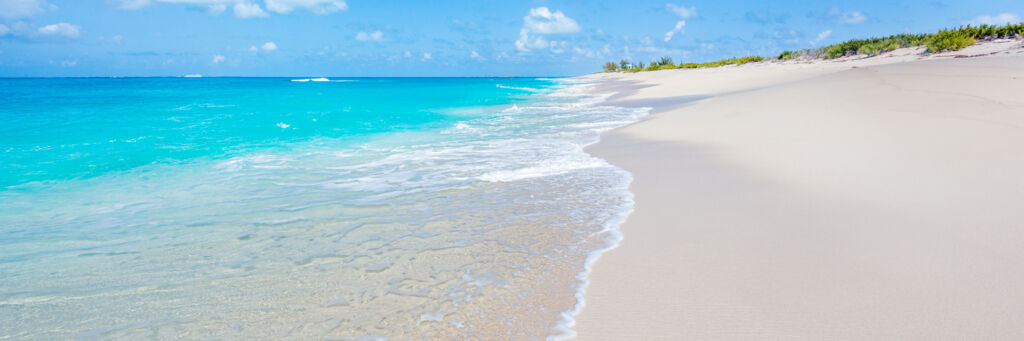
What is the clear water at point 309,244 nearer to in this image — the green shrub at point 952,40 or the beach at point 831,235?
the beach at point 831,235

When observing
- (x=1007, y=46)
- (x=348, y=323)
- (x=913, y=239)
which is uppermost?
(x=1007, y=46)

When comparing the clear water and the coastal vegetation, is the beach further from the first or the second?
the coastal vegetation

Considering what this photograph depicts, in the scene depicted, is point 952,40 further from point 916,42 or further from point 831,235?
point 831,235

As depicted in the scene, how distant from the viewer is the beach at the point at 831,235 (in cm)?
224

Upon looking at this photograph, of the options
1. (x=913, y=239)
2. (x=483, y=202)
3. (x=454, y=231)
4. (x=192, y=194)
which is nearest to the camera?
(x=913, y=239)

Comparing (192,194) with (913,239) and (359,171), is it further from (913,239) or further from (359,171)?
(913,239)

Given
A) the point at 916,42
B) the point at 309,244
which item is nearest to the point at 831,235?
the point at 309,244

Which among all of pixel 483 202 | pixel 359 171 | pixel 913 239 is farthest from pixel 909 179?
pixel 359 171

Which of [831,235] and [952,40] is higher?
[952,40]

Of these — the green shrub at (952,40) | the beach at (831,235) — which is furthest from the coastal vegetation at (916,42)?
the beach at (831,235)

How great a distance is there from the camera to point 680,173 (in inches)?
214

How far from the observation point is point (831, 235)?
323 centimetres

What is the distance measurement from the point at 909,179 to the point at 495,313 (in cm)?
388

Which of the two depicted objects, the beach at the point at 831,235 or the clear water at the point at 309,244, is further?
the clear water at the point at 309,244
